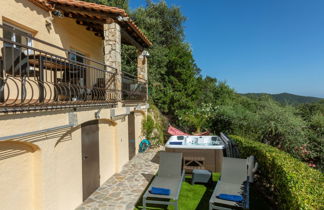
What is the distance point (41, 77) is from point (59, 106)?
2.70 ft

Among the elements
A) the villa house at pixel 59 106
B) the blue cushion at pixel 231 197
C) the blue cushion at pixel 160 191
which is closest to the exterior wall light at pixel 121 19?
the villa house at pixel 59 106

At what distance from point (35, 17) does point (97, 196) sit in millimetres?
7153

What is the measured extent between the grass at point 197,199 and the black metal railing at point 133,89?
211 inches

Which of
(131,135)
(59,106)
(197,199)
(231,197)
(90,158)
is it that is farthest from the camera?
(131,135)

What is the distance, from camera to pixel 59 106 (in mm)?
4957

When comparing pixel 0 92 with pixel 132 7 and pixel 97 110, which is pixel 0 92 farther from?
pixel 132 7

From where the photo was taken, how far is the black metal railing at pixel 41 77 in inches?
154

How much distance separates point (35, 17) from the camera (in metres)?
7.48

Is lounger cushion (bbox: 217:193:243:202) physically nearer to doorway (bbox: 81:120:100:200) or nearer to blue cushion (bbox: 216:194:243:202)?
blue cushion (bbox: 216:194:243:202)

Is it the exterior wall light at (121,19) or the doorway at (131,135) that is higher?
the exterior wall light at (121,19)

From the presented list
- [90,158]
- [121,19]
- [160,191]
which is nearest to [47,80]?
Result: [90,158]

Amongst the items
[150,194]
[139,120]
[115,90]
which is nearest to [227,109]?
[139,120]

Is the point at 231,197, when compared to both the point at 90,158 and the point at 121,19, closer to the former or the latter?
the point at 90,158

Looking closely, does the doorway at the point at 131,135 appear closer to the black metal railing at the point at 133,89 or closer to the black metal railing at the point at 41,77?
the black metal railing at the point at 133,89
